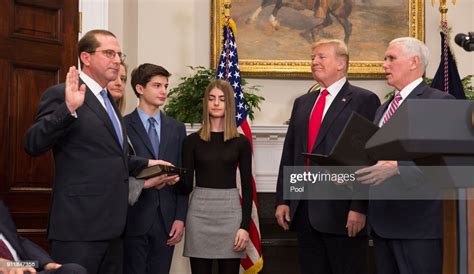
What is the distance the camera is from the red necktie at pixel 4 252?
2.65 m

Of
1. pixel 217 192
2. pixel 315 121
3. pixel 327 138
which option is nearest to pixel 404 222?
pixel 327 138

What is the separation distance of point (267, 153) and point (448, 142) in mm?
4955

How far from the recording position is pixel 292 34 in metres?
6.58

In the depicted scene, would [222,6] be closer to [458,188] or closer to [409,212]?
[409,212]

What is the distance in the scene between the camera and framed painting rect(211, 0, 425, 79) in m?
6.51

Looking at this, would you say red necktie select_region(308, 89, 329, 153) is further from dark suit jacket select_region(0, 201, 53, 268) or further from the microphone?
the microphone

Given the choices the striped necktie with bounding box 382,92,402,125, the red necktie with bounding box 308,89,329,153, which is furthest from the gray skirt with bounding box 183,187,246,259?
the striped necktie with bounding box 382,92,402,125

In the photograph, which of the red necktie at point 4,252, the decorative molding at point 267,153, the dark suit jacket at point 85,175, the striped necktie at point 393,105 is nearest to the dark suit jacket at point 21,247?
the red necktie at point 4,252

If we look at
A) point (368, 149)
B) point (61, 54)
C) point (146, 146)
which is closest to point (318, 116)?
point (146, 146)

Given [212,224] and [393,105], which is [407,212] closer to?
[393,105]

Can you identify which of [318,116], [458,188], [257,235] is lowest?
[257,235]

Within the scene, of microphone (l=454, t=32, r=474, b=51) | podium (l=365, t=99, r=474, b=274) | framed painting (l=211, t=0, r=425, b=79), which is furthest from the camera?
framed painting (l=211, t=0, r=425, b=79)

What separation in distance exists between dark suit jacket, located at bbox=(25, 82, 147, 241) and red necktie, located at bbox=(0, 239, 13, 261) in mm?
282

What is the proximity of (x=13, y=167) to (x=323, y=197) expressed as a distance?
203cm
